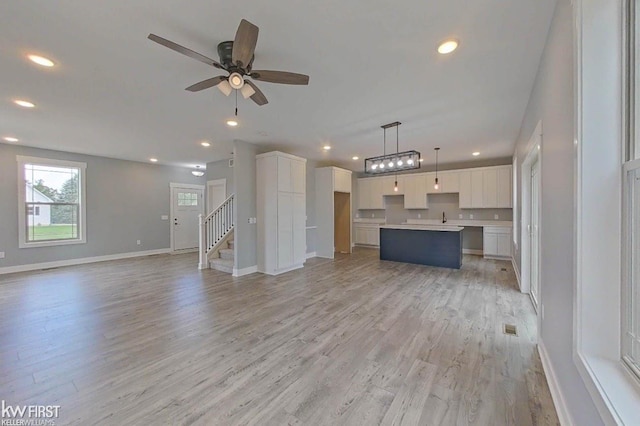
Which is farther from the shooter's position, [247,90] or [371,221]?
[371,221]

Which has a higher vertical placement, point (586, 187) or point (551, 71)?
point (551, 71)

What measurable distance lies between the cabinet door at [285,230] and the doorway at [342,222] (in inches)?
99.1

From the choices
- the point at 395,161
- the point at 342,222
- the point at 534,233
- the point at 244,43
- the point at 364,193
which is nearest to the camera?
the point at 244,43

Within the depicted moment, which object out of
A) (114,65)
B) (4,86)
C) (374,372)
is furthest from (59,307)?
(374,372)

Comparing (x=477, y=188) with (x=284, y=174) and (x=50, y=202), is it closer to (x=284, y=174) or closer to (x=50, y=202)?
(x=284, y=174)

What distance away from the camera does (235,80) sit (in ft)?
7.53

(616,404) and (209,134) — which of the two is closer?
(616,404)

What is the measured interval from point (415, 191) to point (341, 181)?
7.82 ft

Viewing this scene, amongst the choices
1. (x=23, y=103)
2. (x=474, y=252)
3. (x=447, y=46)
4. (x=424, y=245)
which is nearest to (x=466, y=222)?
(x=474, y=252)

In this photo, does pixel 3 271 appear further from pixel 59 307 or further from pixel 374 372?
pixel 374 372

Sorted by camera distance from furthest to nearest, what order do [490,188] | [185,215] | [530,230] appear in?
[185,215] → [490,188] → [530,230]

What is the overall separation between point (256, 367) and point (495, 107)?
4.33 m

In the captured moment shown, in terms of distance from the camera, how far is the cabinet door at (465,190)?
24.0ft

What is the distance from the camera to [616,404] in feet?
3.26
